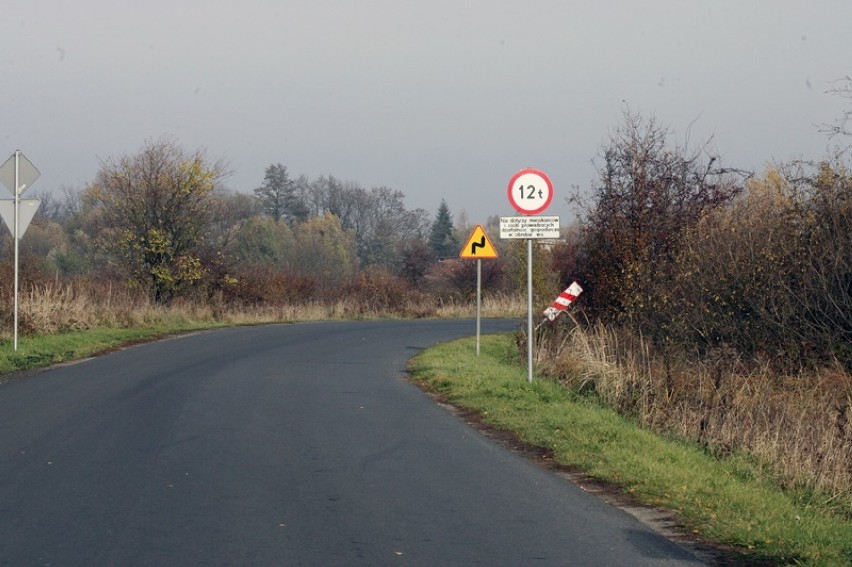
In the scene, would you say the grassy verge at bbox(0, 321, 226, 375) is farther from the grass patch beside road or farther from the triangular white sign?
the triangular white sign

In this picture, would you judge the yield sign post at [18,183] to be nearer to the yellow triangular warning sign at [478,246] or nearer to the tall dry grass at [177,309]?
the tall dry grass at [177,309]

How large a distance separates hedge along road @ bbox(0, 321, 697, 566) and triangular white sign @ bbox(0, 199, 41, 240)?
5.78m

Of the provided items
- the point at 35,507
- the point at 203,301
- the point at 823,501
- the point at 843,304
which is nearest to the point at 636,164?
the point at 843,304

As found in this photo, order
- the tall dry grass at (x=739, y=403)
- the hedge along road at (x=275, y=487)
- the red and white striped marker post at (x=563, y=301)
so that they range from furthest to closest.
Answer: the red and white striped marker post at (x=563, y=301)
the tall dry grass at (x=739, y=403)
the hedge along road at (x=275, y=487)

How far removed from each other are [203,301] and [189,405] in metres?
25.2

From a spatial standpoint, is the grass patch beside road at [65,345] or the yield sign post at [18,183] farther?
the yield sign post at [18,183]

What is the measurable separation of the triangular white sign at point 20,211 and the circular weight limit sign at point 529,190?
1109cm

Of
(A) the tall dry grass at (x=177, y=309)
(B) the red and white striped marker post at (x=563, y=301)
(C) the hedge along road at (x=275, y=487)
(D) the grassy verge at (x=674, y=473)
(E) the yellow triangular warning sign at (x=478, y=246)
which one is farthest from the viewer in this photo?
(A) the tall dry grass at (x=177, y=309)

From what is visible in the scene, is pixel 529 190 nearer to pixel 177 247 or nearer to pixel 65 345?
pixel 65 345

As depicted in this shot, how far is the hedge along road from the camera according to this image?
6547mm

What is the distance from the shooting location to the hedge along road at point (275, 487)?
655 centimetres

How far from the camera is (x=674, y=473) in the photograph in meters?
8.99

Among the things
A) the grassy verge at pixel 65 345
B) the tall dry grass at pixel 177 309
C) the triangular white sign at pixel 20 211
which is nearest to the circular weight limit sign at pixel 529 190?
the grassy verge at pixel 65 345

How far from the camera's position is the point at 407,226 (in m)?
90.9
